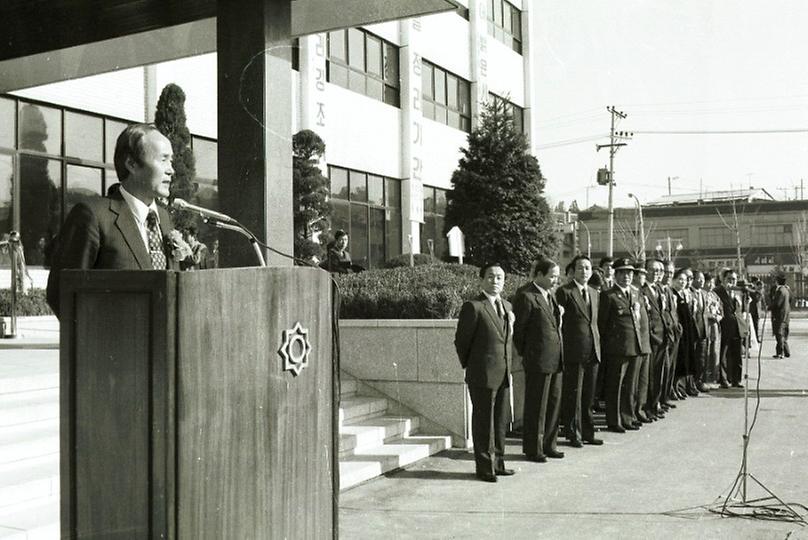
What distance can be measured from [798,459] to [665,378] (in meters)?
3.85

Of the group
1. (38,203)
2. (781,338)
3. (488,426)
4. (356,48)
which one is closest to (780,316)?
(781,338)

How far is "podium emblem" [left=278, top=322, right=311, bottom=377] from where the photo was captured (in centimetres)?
244

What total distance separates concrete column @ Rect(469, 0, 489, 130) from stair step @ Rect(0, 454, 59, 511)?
2661 cm

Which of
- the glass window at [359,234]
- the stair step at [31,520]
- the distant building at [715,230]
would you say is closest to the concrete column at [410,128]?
the glass window at [359,234]

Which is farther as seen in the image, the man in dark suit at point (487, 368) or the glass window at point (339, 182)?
the glass window at point (339, 182)

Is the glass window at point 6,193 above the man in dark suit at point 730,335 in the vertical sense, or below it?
above

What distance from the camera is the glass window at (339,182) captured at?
2386 centimetres

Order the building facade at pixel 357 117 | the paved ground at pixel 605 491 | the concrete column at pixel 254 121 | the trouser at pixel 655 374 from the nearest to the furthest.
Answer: the paved ground at pixel 605 491 → the concrete column at pixel 254 121 → the trouser at pixel 655 374 → the building facade at pixel 357 117

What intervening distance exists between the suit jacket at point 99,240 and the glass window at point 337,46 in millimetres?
21205

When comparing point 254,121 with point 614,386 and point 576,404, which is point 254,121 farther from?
point 614,386

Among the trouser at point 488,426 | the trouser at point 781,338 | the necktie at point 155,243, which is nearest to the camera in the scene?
the necktie at point 155,243

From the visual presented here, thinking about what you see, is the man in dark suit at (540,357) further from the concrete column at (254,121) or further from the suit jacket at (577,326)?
the concrete column at (254,121)

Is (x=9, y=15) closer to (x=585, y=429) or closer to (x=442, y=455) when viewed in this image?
(x=442, y=455)

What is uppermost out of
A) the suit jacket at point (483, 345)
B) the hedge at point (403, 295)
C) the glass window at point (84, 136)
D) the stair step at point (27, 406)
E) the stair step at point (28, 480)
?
the glass window at point (84, 136)
